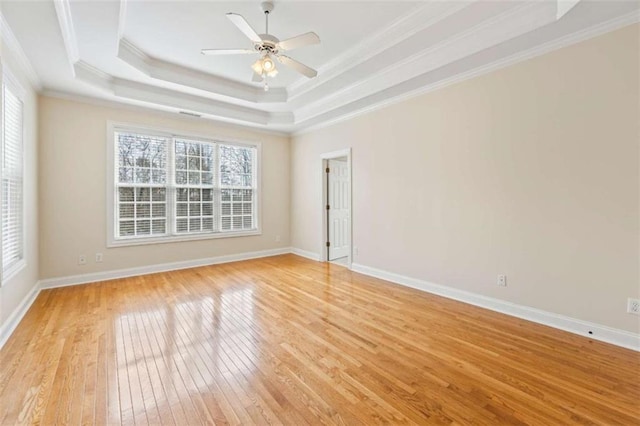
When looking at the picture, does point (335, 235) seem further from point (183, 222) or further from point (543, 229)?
point (543, 229)

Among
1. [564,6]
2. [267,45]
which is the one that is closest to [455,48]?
[564,6]

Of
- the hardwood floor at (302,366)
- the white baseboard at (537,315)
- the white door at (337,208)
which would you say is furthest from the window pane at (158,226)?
the white baseboard at (537,315)

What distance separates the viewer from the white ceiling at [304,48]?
2.57 m

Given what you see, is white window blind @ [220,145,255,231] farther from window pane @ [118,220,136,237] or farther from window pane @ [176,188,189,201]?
window pane @ [118,220,136,237]

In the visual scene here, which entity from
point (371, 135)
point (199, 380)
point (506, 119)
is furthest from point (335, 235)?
point (199, 380)

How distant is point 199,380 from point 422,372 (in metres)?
1.61

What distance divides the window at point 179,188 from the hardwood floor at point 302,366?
1.62m

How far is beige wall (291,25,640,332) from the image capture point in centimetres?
256

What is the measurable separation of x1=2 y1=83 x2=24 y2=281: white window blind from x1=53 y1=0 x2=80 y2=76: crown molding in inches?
26.6

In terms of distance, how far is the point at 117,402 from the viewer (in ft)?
5.99

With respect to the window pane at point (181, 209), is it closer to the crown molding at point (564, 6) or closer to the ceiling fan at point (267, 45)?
the ceiling fan at point (267, 45)

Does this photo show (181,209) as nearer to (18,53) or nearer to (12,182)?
(12,182)

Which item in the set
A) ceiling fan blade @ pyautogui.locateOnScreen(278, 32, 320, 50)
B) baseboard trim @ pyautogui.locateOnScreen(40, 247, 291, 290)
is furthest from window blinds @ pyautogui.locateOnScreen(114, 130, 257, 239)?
ceiling fan blade @ pyautogui.locateOnScreen(278, 32, 320, 50)

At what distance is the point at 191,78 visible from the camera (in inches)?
169
